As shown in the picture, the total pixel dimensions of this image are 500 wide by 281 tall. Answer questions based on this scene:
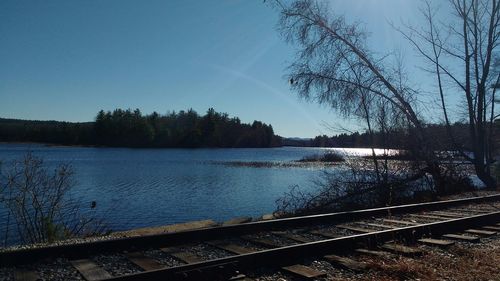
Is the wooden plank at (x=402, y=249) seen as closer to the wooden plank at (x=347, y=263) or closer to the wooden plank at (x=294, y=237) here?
the wooden plank at (x=347, y=263)

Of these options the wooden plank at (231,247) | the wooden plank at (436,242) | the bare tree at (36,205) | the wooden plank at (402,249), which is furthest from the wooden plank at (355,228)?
the bare tree at (36,205)

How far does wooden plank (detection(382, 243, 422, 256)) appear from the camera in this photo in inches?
292

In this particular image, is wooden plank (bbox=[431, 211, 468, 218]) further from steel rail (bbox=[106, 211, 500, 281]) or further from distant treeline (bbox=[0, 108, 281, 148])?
distant treeline (bbox=[0, 108, 281, 148])

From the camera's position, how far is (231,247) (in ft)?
23.7

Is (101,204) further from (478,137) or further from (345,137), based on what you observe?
(478,137)

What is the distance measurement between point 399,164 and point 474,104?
736 cm

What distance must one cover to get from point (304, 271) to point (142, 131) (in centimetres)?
12992

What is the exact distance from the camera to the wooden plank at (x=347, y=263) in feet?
21.2

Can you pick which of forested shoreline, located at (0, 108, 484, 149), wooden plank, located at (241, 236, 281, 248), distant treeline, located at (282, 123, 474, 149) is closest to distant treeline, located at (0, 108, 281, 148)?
forested shoreline, located at (0, 108, 484, 149)

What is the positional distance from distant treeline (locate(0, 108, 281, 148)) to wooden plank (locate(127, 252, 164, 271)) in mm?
123332

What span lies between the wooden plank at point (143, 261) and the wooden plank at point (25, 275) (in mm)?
1220

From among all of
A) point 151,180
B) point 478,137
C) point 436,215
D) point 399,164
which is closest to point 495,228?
point 436,215

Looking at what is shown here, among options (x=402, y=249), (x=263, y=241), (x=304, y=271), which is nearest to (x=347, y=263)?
(x=304, y=271)

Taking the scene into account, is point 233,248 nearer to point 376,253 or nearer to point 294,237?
point 294,237
